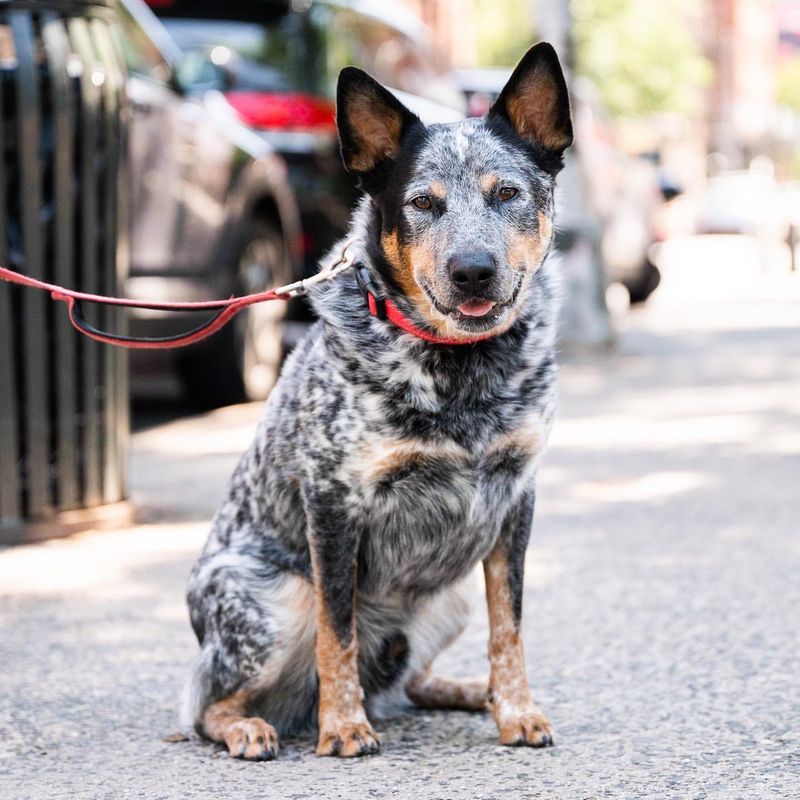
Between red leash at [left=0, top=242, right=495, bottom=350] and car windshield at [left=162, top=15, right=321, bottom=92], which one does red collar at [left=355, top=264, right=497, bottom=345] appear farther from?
car windshield at [left=162, top=15, right=321, bottom=92]

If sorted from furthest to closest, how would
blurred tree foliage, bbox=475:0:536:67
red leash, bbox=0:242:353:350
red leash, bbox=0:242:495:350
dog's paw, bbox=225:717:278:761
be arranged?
blurred tree foliage, bbox=475:0:536:67 → red leash, bbox=0:242:353:350 → red leash, bbox=0:242:495:350 → dog's paw, bbox=225:717:278:761

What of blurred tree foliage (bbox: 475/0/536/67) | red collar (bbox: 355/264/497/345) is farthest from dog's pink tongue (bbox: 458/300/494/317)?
blurred tree foliage (bbox: 475/0/536/67)

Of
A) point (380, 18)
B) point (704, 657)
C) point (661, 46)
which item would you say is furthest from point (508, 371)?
point (661, 46)

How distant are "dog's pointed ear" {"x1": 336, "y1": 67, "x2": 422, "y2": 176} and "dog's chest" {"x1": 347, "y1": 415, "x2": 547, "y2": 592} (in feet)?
2.34

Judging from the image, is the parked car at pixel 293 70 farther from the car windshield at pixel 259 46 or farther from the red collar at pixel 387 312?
the red collar at pixel 387 312

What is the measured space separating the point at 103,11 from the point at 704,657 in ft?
11.3

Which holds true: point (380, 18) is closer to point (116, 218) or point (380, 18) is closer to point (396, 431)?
point (116, 218)

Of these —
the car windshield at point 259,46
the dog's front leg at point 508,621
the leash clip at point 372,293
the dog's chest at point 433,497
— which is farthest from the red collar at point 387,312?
the car windshield at point 259,46

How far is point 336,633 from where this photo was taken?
360 centimetres

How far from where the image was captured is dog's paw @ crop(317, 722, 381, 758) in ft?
11.8

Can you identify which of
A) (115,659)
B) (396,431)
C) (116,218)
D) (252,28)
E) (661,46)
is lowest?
(115,659)

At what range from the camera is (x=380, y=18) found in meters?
10.7

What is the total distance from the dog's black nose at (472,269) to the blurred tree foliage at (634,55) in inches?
2060

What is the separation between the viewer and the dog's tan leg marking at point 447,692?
4016 mm
